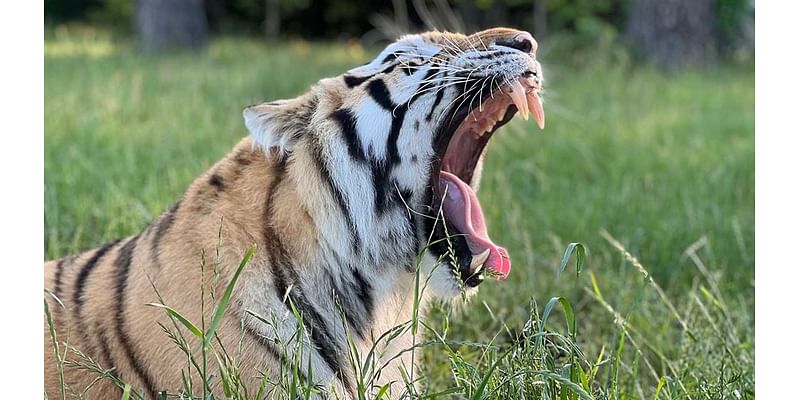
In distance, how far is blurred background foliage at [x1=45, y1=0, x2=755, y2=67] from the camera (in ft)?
29.8

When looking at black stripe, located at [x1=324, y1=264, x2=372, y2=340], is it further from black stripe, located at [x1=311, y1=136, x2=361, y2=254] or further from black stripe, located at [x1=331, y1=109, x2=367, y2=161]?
black stripe, located at [x1=331, y1=109, x2=367, y2=161]

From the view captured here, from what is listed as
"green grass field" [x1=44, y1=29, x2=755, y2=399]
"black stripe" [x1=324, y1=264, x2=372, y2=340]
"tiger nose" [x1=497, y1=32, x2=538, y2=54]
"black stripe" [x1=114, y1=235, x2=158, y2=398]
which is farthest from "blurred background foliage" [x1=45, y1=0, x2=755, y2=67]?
"black stripe" [x1=324, y1=264, x2=372, y2=340]

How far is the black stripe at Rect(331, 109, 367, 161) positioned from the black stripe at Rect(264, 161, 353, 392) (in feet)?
0.87

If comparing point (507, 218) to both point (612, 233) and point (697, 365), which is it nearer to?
point (612, 233)

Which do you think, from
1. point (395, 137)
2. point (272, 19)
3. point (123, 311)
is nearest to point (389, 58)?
point (395, 137)

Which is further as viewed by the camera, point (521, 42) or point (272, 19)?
point (272, 19)

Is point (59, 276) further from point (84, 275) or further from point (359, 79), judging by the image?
point (359, 79)

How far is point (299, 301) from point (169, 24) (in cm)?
850

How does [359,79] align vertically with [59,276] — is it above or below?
above

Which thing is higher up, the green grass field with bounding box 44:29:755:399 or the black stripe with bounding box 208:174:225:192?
the black stripe with bounding box 208:174:225:192

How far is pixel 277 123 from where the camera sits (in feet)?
7.64
